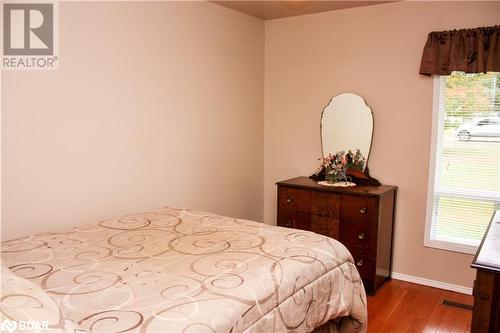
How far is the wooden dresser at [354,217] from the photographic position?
3297 mm

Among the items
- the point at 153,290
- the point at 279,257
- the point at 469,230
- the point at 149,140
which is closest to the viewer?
the point at 153,290

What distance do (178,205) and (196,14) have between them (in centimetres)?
162

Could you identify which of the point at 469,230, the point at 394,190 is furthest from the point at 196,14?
the point at 469,230

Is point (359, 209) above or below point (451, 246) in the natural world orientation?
above

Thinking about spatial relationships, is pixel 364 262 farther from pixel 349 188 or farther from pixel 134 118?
pixel 134 118

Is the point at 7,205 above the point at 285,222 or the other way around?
above

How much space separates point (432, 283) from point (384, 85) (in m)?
1.80

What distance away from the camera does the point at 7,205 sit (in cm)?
227

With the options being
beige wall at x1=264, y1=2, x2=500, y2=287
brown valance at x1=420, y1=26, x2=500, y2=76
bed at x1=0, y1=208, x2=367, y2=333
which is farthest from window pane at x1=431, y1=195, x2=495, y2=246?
bed at x1=0, y1=208, x2=367, y2=333

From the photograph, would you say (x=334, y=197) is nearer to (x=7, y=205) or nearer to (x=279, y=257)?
(x=279, y=257)

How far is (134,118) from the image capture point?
2957 millimetres

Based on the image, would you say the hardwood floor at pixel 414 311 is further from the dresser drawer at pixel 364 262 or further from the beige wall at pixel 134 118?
the beige wall at pixel 134 118

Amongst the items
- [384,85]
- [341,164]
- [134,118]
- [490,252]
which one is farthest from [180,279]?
[384,85]

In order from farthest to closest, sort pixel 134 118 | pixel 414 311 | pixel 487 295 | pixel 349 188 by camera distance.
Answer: pixel 349 188, pixel 414 311, pixel 134 118, pixel 487 295
